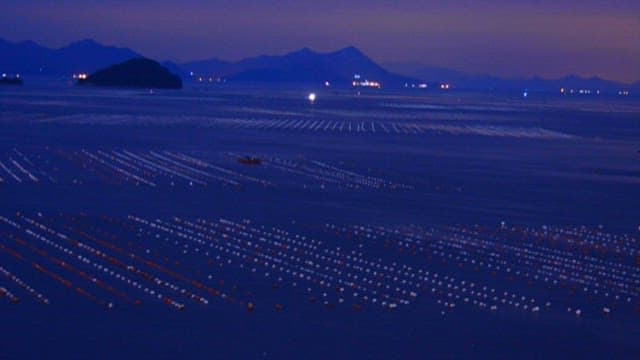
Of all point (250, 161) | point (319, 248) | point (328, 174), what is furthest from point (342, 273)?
point (250, 161)

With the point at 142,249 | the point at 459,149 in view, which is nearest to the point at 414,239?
the point at 142,249

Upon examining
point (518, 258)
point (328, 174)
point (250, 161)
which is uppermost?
point (250, 161)

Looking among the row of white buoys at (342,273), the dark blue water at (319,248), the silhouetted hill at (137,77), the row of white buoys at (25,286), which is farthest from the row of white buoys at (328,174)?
the silhouetted hill at (137,77)

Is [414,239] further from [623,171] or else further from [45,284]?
[623,171]

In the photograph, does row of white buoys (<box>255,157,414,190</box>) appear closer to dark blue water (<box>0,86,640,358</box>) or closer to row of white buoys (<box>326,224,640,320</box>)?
dark blue water (<box>0,86,640,358</box>)

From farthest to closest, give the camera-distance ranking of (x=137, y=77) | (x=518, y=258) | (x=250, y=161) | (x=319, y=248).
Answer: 1. (x=137, y=77)
2. (x=250, y=161)
3. (x=319, y=248)
4. (x=518, y=258)

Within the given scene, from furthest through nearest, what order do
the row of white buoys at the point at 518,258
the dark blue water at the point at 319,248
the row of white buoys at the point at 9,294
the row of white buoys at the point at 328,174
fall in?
the row of white buoys at the point at 328,174 < the row of white buoys at the point at 518,258 < the row of white buoys at the point at 9,294 < the dark blue water at the point at 319,248

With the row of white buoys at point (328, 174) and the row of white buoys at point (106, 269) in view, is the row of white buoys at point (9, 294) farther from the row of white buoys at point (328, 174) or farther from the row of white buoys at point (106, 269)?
the row of white buoys at point (328, 174)

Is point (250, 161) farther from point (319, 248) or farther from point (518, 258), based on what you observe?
point (518, 258)

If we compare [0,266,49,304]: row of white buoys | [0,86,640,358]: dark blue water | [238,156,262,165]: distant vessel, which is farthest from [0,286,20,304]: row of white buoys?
[238,156,262,165]: distant vessel
